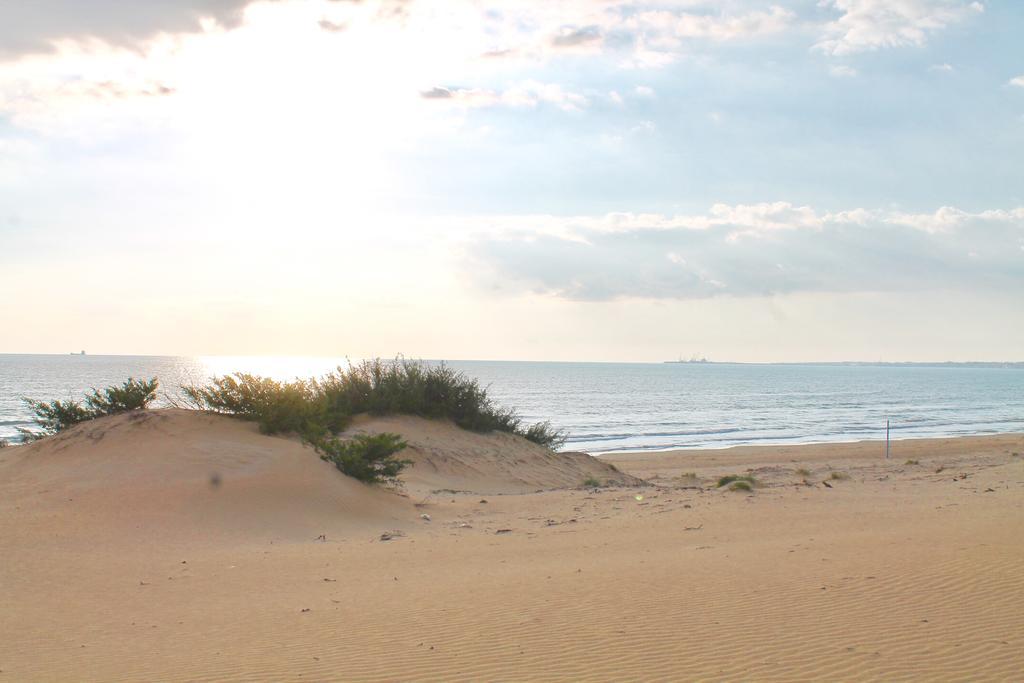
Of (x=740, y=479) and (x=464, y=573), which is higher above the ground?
(x=740, y=479)

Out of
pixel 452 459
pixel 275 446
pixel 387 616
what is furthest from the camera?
pixel 452 459

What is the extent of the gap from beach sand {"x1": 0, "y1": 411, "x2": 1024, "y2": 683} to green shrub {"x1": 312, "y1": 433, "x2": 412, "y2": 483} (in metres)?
0.47

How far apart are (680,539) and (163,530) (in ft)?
22.7

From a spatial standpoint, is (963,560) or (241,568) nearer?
(963,560)

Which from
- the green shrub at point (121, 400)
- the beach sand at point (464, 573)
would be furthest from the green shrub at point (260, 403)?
the green shrub at point (121, 400)

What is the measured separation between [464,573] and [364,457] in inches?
252

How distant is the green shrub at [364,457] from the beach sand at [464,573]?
468mm

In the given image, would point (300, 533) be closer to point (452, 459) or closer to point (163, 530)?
point (163, 530)

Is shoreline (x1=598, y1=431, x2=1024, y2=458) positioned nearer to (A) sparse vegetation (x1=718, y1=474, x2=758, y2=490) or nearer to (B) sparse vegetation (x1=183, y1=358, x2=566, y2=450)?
(B) sparse vegetation (x1=183, y1=358, x2=566, y2=450)

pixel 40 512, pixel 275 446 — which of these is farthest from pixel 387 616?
pixel 275 446

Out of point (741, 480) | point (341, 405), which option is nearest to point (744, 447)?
point (741, 480)

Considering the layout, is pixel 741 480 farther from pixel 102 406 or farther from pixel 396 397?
pixel 102 406

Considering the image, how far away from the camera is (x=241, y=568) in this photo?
397 inches

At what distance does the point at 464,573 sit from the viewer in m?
9.69
